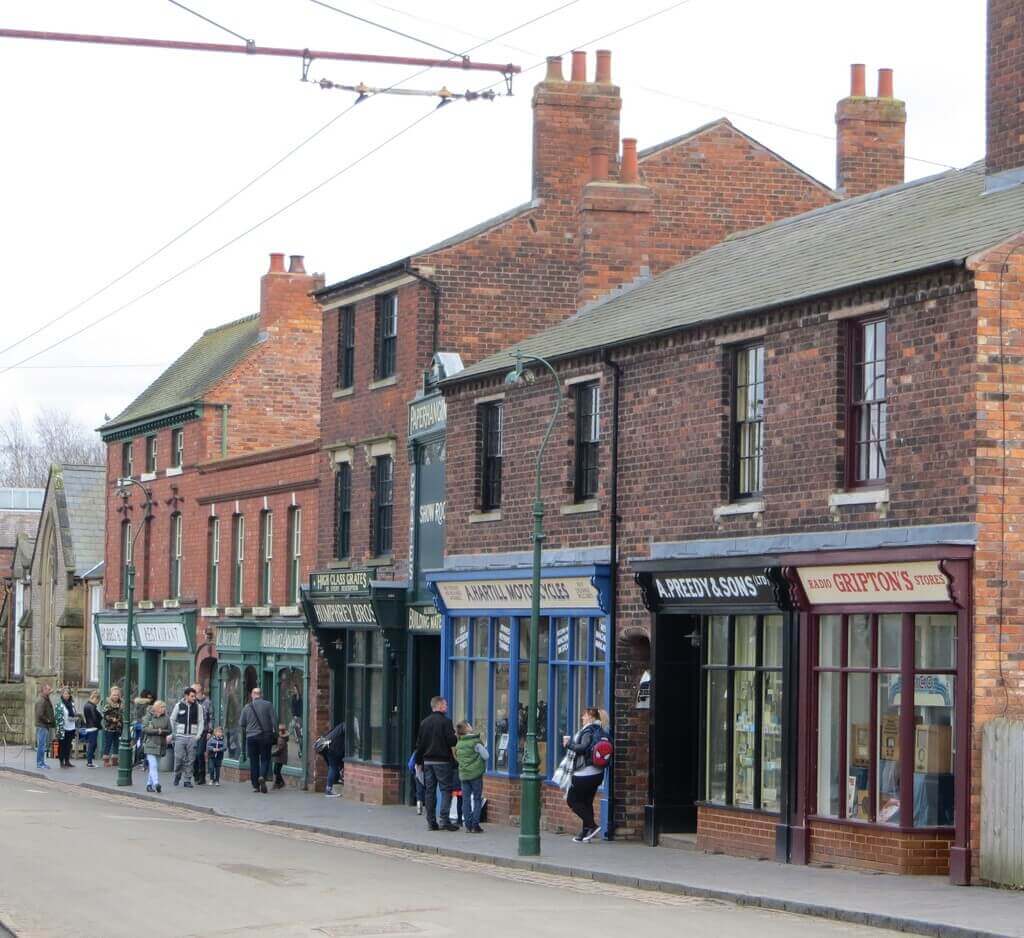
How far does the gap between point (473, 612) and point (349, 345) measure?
29.1ft

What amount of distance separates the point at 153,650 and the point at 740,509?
2951 cm

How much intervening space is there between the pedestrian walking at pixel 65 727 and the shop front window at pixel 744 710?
85.6 feet

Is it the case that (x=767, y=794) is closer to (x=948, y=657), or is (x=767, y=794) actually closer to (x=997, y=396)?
(x=948, y=657)

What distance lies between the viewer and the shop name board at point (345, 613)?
3528 centimetres

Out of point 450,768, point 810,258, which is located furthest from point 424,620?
point 810,258

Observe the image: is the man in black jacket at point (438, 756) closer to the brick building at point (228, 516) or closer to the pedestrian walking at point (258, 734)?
the pedestrian walking at point (258, 734)

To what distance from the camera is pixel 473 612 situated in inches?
1209

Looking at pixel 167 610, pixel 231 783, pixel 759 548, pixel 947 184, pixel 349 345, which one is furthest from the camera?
pixel 167 610

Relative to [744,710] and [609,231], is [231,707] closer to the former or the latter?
[609,231]

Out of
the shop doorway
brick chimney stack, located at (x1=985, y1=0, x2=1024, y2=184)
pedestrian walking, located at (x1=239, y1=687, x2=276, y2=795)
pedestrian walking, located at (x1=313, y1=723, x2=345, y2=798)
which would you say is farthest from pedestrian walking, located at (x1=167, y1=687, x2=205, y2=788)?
brick chimney stack, located at (x1=985, y1=0, x2=1024, y2=184)

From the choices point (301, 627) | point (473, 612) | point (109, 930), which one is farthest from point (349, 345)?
point (109, 930)

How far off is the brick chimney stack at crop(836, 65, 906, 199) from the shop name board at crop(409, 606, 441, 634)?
10768mm

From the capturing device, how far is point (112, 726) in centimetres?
4788

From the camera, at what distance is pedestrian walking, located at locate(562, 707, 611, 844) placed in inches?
997
